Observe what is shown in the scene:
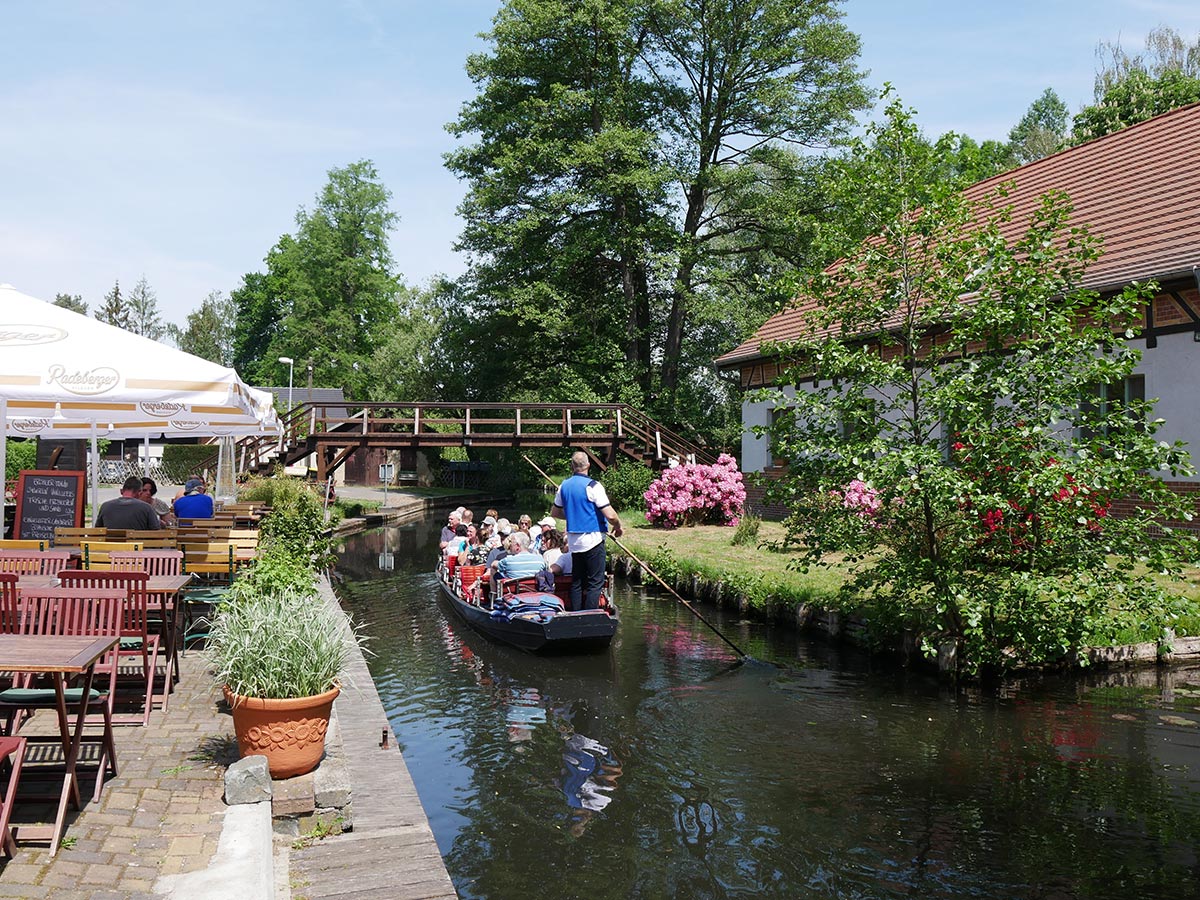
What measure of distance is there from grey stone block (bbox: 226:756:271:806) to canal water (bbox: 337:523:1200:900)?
4.47 ft

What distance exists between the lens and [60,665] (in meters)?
4.09

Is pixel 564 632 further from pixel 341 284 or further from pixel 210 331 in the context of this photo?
pixel 210 331

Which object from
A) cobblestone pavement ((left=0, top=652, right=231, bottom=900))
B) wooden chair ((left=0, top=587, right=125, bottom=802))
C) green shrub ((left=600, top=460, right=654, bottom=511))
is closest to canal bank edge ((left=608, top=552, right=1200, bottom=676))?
cobblestone pavement ((left=0, top=652, right=231, bottom=900))

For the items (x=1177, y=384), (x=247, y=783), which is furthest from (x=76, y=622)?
(x=1177, y=384)

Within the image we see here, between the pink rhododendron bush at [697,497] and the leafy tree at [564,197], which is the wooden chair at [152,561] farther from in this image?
the leafy tree at [564,197]

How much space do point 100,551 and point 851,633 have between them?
26.4ft

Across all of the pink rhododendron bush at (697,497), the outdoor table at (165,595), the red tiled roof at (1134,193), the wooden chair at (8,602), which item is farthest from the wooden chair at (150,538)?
the pink rhododendron bush at (697,497)

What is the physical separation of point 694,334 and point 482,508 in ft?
38.5

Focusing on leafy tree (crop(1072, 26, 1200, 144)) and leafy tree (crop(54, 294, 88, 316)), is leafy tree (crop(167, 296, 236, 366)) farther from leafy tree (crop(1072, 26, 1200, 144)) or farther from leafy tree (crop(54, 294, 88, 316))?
leafy tree (crop(1072, 26, 1200, 144))

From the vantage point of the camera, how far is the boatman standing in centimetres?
1088

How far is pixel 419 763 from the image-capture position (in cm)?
753

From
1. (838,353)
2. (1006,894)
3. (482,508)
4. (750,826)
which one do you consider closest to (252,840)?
(750,826)

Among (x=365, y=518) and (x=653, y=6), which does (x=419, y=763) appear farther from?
(x=653, y=6)

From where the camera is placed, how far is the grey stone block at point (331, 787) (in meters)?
5.02
